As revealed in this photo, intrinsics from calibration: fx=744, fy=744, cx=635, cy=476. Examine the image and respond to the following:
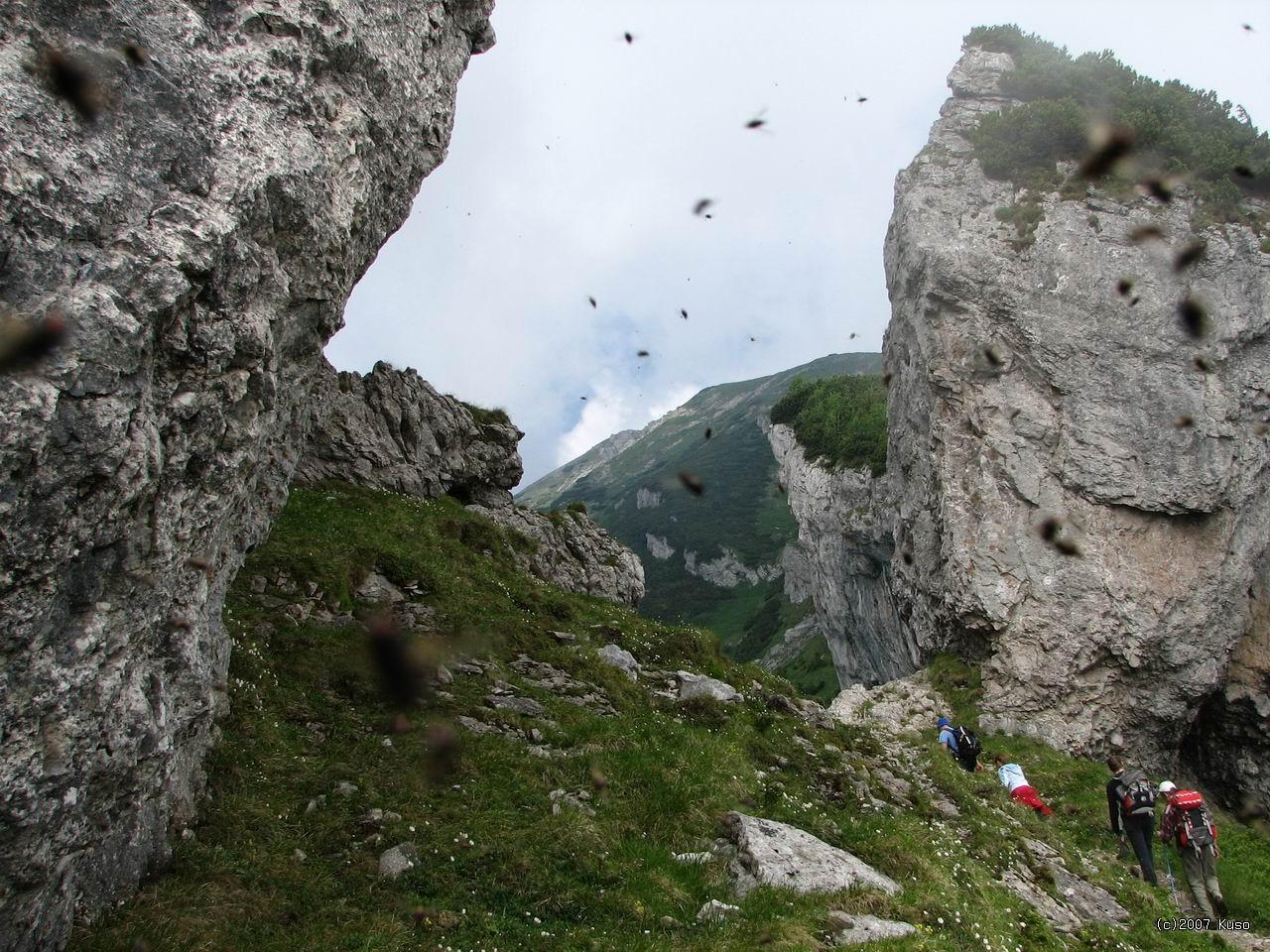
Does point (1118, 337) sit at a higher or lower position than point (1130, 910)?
higher

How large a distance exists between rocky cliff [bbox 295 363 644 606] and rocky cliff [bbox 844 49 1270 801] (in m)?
16.6

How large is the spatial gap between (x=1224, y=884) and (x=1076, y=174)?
118ft

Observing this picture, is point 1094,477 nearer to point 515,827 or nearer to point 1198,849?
point 1198,849

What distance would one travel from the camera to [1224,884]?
16.8 m

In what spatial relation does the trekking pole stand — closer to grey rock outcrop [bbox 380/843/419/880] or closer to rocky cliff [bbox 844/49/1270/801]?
rocky cliff [bbox 844/49/1270/801]

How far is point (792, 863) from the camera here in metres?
10.6

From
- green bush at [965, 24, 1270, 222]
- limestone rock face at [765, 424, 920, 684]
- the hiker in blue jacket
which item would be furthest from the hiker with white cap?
green bush at [965, 24, 1270, 222]

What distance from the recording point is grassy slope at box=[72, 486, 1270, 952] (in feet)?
28.0

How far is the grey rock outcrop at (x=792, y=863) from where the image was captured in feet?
33.6

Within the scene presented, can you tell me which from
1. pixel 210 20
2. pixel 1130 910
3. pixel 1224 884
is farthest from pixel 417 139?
pixel 1224 884

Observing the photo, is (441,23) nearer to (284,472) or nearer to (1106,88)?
(284,472)

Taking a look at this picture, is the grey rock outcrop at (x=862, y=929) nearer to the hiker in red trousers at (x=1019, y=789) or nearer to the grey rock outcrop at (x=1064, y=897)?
the grey rock outcrop at (x=1064, y=897)

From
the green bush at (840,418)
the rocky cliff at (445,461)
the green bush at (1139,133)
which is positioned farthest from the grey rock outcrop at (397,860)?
the green bush at (840,418)

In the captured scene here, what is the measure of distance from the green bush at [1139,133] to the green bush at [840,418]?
23.9 m
